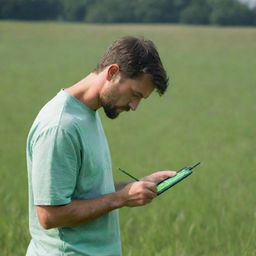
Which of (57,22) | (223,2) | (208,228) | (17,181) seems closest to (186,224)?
(208,228)

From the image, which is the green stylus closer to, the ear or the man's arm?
the man's arm

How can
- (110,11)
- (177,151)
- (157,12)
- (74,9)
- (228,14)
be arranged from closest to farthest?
(177,151), (74,9), (228,14), (157,12), (110,11)

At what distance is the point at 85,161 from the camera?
2.11 m

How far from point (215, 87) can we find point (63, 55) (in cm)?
1617

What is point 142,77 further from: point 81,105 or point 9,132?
point 9,132

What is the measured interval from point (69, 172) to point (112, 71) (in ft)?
1.24

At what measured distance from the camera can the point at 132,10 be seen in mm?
66500

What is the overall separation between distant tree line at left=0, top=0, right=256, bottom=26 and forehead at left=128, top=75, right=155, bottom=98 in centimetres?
5752

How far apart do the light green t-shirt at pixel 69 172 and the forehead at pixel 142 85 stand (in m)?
0.17

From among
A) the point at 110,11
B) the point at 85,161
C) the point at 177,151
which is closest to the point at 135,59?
the point at 85,161

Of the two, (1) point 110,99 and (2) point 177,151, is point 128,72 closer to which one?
(1) point 110,99

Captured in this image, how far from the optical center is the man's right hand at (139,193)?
2084 mm

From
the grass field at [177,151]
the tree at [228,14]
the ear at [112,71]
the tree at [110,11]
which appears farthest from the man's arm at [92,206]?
the tree at [228,14]

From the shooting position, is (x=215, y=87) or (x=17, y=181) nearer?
(x=17, y=181)
